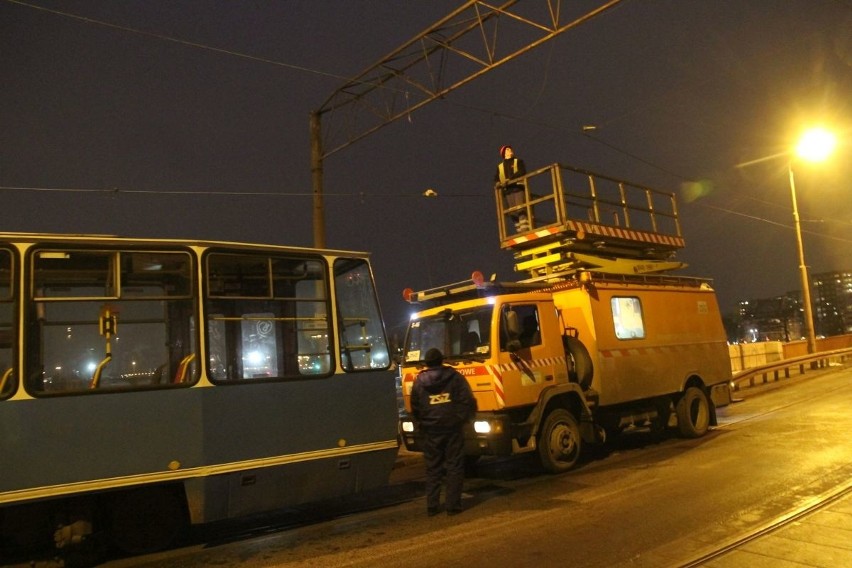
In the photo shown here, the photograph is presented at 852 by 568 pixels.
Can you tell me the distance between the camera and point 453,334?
28.0 feet

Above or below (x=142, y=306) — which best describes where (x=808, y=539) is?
below

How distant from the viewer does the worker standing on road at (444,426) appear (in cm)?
637

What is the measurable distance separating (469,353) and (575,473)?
7.60ft

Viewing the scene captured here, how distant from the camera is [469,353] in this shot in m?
8.19

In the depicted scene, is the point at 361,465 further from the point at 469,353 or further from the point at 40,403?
the point at 40,403

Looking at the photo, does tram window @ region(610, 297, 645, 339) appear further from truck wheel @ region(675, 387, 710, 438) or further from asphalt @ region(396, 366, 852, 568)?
asphalt @ region(396, 366, 852, 568)

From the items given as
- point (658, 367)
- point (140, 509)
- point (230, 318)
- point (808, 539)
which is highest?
point (230, 318)

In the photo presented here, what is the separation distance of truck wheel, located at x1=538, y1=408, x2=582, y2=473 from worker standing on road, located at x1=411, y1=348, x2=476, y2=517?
2177 millimetres

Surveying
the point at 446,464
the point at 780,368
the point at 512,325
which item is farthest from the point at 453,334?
the point at 780,368

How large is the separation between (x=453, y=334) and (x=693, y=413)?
5476 millimetres

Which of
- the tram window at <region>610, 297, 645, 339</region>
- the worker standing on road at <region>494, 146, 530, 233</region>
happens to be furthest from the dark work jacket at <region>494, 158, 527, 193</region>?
the tram window at <region>610, 297, 645, 339</region>

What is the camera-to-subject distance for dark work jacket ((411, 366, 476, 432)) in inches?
251

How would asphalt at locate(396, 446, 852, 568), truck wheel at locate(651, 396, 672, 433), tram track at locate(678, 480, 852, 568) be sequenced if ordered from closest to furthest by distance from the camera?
asphalt at locate(396, 446, 852, 568) < tram track at locate(678, 480, 852, 568) < truck wheel at locate(651, 396, 672, 433)

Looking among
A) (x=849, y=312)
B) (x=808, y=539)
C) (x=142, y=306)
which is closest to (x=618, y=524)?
(x=808, y=539)
